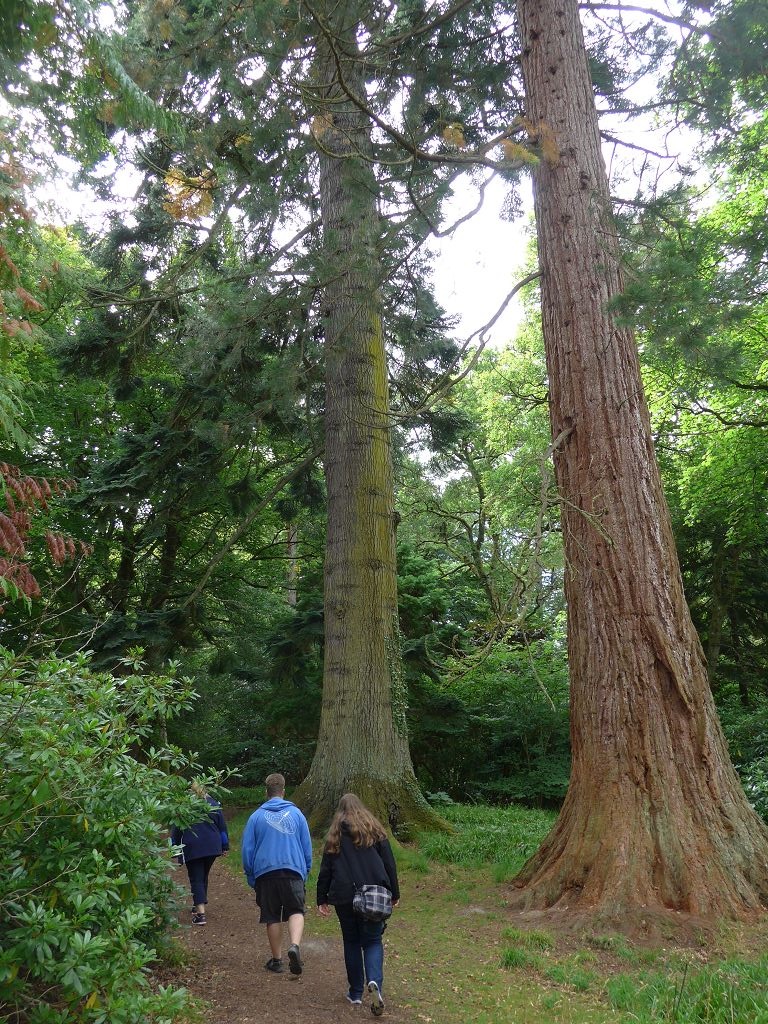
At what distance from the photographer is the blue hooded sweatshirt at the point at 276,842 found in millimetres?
5723

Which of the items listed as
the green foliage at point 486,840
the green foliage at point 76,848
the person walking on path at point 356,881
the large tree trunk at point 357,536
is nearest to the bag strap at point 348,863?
the person walking on path at point 356,881

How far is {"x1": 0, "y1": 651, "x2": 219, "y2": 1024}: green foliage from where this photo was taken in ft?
10.8

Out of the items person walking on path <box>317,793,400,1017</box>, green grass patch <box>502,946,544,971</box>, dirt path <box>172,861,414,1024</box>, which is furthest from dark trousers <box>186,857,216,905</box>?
green grass patch <box>502,946,544,971</box>

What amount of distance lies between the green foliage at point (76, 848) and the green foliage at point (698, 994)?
2615mm

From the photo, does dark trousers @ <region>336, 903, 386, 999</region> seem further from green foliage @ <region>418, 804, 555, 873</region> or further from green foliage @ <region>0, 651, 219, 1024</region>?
green foliage @ <region>418, 804, 555, 873</region>

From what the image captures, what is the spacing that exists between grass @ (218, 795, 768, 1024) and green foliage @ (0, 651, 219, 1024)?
184 centimetres

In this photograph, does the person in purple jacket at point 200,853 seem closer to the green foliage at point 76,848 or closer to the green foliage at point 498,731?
the green foliage at point 76,848

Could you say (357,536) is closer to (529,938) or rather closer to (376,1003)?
(529,938)

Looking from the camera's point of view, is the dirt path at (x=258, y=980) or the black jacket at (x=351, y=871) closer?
the dirt path at (x=258, y=980)

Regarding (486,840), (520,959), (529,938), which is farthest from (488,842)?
(520,959)

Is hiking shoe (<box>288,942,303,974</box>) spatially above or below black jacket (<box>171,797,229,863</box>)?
below

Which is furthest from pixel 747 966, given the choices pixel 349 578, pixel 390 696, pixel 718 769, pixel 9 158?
pixel 9 158

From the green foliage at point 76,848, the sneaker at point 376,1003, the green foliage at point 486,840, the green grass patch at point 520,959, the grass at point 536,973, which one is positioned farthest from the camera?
the green foliage at point 486,840

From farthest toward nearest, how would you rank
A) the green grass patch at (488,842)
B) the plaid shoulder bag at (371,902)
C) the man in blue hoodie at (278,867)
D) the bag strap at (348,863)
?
the green grass patch at (488,842) → the man in blue hoodie at (278,867) → the bag strap at (348,863) → the plaid shoulder bag at (371,902)
